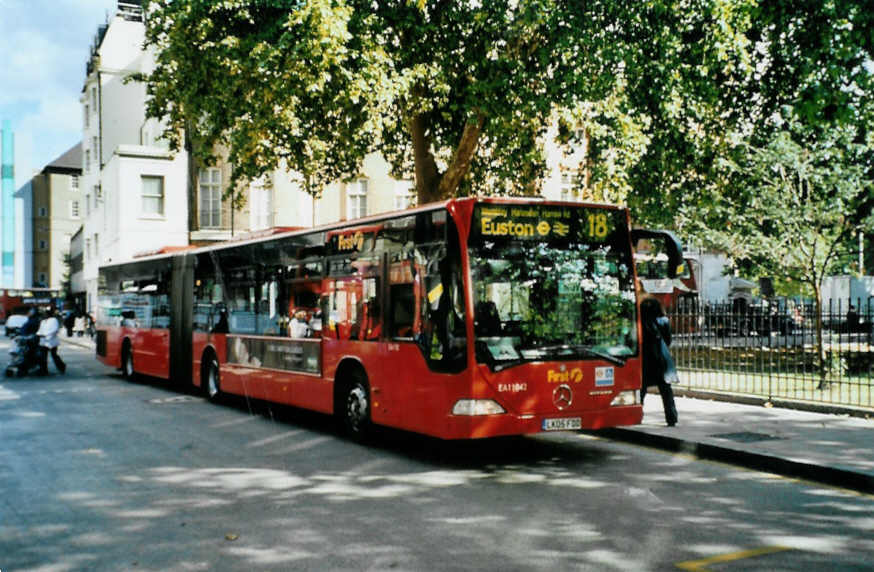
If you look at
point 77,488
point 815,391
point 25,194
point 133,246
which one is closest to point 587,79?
point 815,391

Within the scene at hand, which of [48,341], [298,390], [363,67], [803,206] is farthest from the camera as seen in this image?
[48,341]

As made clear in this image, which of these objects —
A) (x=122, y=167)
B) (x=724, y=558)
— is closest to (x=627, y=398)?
(x=724, y=558)

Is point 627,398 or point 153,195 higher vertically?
point 153,195

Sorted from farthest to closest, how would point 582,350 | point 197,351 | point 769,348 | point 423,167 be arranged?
point 423,167
point 197,351
point 769,348
point 582,350

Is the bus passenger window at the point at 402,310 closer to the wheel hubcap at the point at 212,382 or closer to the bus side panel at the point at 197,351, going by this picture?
the wheel hubcap at the point at 212,382

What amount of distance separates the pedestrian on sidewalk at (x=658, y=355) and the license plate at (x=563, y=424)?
2169 millimetres

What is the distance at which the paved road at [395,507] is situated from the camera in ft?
19.2

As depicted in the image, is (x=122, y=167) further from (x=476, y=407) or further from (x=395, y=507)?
(x=395, y=507)

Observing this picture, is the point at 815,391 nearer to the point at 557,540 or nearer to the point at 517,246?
the point at 517,246

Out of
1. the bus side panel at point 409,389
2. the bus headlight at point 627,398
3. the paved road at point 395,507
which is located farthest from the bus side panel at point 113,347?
the bus headlight at point 627,398

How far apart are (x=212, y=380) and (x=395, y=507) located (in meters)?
9.50

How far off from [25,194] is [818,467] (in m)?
108

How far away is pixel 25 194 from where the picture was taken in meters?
103

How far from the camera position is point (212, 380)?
16078 mm
